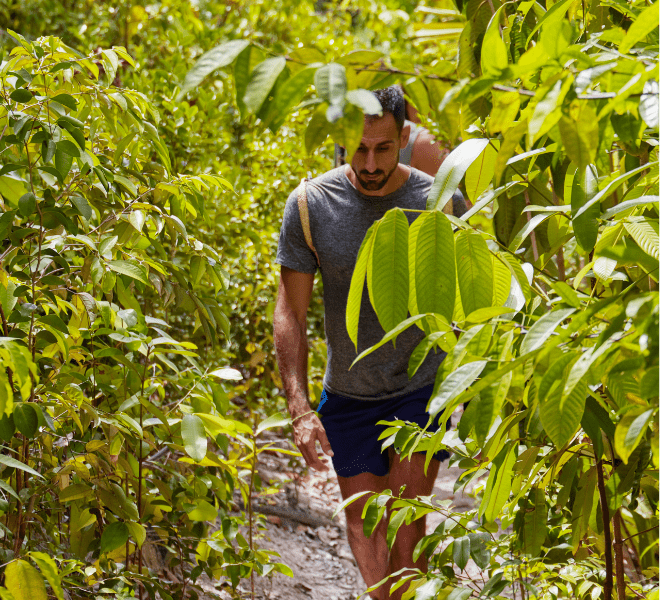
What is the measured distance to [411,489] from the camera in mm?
2475

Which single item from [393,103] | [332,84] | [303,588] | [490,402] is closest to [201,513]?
[490,402]

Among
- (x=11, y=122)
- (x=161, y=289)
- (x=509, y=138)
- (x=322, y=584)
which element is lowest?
(x=322, y=584)

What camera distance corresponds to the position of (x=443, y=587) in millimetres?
1191

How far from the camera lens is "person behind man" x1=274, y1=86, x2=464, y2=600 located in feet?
8.38

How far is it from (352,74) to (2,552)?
1.13m

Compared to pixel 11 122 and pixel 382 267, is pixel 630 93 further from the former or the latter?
pixel 11 122

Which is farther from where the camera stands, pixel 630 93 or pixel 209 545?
pixel 209 545

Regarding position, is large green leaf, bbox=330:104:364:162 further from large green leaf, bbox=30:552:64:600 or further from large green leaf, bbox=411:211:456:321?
large green leaf, bbox=30:552:64:600

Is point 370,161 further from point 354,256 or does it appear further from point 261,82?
point 261,82

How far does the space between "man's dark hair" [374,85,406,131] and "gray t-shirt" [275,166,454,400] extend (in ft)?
0.80

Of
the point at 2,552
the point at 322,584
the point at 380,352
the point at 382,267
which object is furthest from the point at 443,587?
the point at 322,584

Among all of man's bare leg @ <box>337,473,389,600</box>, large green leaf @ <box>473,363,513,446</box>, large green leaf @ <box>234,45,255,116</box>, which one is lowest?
man's bare leg @ <box>337,473,389,600</box>

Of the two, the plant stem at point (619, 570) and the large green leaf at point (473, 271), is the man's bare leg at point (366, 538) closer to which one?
the plant stem at point (619, 570)

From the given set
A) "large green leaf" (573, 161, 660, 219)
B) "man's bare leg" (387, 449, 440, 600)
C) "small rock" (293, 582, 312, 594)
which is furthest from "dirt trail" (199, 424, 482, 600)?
"large green leaf" (573, 161, 660, 219)
